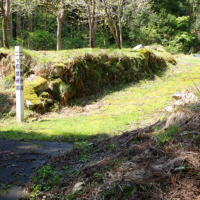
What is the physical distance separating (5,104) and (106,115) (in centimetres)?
460

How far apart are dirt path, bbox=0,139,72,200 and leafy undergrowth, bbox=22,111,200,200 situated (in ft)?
0.69

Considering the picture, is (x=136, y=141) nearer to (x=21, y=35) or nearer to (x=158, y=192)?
(x=158, y=192)

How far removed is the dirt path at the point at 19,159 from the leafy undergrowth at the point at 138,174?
21cm

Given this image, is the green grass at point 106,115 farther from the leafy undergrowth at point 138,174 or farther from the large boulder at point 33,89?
the leafy undergrowth at point 138,174

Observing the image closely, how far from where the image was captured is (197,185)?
250 cm

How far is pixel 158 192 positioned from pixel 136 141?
2045 millimetres

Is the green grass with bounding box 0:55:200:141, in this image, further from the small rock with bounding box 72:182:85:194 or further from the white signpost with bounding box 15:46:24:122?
the small rock with bounding box 72:182:85:194

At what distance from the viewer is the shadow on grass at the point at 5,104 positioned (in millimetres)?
8967

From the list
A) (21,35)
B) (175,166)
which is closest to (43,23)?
(21,35)

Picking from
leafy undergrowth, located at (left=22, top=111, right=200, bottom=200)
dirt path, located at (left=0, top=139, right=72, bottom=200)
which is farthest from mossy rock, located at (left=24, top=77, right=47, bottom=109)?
leafy undergrowth, located at (left=22, top=111, right=200, bottom=200)

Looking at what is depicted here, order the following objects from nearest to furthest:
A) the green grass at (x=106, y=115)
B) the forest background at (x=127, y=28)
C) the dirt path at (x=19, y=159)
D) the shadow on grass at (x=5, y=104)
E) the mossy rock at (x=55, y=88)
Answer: the dirt path at (x=19, y=159) → the green grass at (x=106, y=115) → the shadow on grass at (x=5, y=104) → the mossy rock at (x=55, y=88) → the forest background at (x=127, y=28)

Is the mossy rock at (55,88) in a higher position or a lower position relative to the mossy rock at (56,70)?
lower

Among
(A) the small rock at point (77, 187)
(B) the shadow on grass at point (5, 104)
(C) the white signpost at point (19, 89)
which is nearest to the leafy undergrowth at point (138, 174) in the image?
(A) the small rock at point (77, 187)

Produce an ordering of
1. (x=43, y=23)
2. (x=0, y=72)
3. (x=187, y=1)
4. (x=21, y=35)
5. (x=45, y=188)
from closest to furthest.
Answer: (x=45, y=188)
(x=0, y=72)
(x=21, y=35)
(x=43, y=23)
(x=187, y=1)
